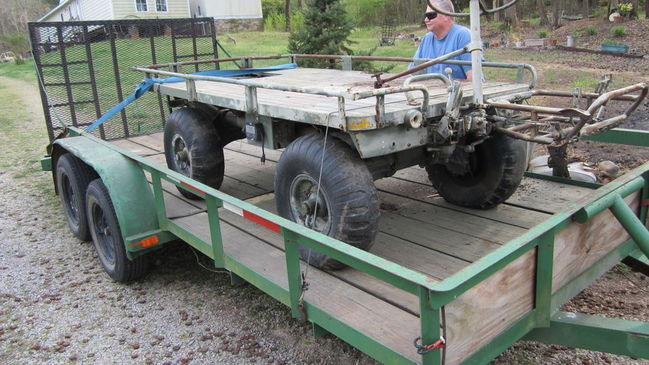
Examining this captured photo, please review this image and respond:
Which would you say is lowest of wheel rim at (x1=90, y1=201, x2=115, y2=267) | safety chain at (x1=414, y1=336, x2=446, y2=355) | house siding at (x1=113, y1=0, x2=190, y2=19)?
wheel rim at (x1=90, y1=201, x2=115, y2=267)

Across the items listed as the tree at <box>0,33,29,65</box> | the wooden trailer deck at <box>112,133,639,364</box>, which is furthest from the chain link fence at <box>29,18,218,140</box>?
the tree at <box>0,33,29,65</box>

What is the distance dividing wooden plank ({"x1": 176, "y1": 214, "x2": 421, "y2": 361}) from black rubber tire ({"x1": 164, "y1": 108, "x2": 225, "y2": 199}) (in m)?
0.89

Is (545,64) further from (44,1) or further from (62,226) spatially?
(44,1)

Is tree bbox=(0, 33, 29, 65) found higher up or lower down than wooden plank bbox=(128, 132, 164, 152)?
higher up

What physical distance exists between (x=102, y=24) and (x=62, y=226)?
2560mm

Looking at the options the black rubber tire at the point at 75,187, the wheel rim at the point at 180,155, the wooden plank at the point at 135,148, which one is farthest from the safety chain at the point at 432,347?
the wooden plank at the point at 135,148

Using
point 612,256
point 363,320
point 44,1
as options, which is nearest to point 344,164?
point 363,320

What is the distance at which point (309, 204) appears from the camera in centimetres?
351

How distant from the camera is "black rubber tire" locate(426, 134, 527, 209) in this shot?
158 inches

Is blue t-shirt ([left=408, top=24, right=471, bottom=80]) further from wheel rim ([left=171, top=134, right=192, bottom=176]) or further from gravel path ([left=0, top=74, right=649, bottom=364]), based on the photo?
wheel rim ([left=171, top=134, right=192, bottom=176])

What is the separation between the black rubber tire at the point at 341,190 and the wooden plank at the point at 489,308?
3.32ft

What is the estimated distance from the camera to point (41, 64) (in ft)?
22.0

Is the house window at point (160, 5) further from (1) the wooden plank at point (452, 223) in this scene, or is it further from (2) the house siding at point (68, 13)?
(1) the wooden plank at point (452, 223)

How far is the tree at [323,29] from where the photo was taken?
10.8m
